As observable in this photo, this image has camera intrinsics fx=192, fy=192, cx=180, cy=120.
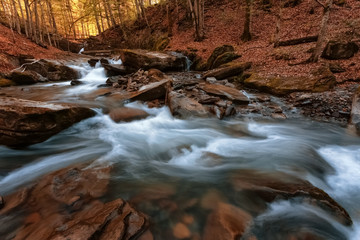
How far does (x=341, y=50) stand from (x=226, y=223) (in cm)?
1003

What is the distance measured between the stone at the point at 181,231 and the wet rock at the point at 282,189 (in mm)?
1214

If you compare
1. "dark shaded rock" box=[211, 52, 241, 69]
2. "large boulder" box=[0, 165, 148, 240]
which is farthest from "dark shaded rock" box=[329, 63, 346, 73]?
"large boulder" box=[0, 165, 148, 240]

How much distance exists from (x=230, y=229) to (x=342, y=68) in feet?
30.2

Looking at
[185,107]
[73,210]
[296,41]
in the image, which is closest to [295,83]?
[185,107]

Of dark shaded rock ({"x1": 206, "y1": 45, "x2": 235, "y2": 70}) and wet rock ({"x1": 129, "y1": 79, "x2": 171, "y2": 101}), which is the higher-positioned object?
dark shaded rock ({"x1": 206, "y1": 45, "x2": 235, "y2": 70})

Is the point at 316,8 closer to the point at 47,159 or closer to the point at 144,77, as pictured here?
the point at 144,77

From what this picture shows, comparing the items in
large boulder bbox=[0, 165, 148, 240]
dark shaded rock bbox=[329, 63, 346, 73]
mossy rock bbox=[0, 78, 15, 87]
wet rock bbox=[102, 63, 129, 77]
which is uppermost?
wet rock bbox=[102, 63, 129, 77]

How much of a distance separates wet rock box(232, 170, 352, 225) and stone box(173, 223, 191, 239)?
121 centimetres

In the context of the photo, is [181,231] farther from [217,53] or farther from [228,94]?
[217,53]

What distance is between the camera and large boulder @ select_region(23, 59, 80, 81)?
42.6 ft

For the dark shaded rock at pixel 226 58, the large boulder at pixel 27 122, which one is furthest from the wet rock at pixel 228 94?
the large boulder at pixel 27 122

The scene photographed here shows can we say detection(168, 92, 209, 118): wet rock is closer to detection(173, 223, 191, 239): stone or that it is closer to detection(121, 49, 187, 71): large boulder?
detection(173, 223, 191, 239): stone

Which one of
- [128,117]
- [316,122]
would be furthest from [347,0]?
[128,117]

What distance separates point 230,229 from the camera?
244 centimetres
